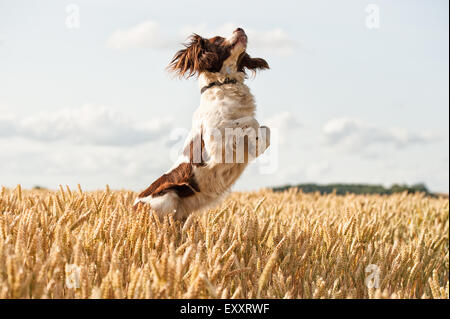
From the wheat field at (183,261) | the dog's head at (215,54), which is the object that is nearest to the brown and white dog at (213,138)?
the dog's head at (215,54)

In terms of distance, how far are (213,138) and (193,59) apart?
3.27 feet

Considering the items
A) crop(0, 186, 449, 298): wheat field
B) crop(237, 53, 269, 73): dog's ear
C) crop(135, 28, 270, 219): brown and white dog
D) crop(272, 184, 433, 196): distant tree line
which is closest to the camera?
crop(0, 186, 449, 298): wheat field

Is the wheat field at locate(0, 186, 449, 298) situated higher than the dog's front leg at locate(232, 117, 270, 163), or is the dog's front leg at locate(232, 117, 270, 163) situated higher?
the dog's front leg at locate(232, 117, 270, 163)

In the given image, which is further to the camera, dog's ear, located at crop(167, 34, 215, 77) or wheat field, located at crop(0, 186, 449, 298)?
dog's ear, located at crop(167, 34, 215, 77)

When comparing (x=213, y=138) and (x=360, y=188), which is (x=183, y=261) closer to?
(x=213, y=138)

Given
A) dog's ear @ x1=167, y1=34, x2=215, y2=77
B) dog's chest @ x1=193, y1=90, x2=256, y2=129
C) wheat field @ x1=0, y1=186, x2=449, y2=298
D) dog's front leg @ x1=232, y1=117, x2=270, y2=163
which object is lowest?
wheat field @ x1=0, y1=186, x2=449, y2=298

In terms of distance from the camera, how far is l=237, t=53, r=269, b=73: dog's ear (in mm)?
5144

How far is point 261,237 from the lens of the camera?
4.05 metres

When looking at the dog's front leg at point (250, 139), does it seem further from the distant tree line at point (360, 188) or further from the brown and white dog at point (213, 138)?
the distant tree line at point (360, 188)

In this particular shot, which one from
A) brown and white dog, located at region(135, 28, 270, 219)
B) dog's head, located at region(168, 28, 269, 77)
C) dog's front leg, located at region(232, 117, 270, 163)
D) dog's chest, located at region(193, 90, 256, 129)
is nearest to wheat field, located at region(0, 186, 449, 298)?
brown and white dog, located at region(135, 28, 270, 219)

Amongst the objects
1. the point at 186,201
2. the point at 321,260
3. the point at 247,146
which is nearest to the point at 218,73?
the point at 247,146

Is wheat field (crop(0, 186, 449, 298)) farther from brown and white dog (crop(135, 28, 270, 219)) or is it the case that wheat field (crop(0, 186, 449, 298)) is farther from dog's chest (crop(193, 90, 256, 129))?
dog's chest (crop(193, 90, 256, 129))
